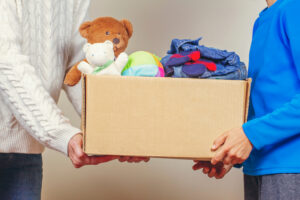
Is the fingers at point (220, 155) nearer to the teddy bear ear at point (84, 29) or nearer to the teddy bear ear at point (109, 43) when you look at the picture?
the teddy bear ear at point (109, 43)

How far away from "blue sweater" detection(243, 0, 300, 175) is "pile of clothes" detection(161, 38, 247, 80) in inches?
2.9

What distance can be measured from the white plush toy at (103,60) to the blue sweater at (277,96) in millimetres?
330

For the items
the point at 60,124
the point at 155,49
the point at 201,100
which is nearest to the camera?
the point at 201,100

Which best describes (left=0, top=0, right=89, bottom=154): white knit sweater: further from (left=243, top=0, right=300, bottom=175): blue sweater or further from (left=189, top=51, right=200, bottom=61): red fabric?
(left=243, top=0, right=300, bottom=175): blue sweater

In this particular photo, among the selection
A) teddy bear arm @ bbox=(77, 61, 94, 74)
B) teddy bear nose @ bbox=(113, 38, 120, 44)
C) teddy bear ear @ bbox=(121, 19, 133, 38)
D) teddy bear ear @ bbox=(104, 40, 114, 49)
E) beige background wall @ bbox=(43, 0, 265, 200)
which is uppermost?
teddy bear ear @ bbox=(121, 19, 133, 38)

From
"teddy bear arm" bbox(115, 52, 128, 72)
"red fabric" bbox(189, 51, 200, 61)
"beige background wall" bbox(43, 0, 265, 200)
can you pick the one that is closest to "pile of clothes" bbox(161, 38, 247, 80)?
"red fabric" bbox(189, 51, 200, 61)

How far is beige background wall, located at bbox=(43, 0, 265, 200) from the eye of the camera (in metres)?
1.71

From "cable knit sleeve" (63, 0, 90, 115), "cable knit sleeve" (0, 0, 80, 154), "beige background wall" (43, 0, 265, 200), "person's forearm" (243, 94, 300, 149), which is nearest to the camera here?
"person's forearm" (243, 94, 300, 149)

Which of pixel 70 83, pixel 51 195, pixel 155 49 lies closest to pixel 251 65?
pixel 70 83

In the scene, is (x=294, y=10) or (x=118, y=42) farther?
(x=118, y=42)

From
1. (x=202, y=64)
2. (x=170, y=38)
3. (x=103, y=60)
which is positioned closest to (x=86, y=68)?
(x=103, y=60)

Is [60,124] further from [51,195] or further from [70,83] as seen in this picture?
[51,195]

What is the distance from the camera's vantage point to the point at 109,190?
1.74 m

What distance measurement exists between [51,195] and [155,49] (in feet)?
2.92
